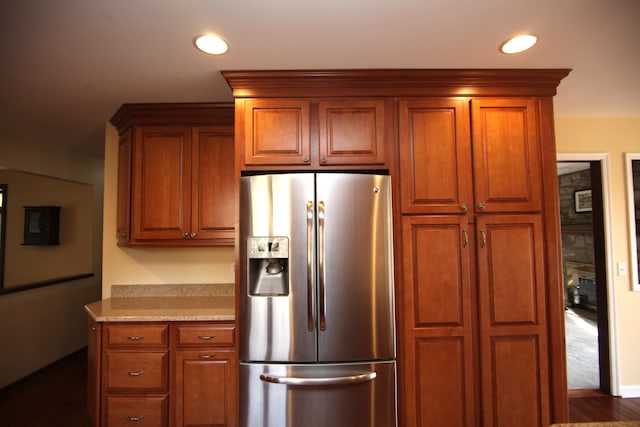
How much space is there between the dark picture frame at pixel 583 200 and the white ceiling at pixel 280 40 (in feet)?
12.1

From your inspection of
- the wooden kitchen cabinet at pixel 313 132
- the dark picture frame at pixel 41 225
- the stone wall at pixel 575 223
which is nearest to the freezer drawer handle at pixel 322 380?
the wooden kitchen cabinet at pixel 313 132

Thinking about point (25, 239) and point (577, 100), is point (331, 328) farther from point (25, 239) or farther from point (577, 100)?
point (25, 239)

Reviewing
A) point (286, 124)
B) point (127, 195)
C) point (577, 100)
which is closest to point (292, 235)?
point (286, 124)

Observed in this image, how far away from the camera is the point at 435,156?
1.77m

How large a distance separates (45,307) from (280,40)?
3764mm

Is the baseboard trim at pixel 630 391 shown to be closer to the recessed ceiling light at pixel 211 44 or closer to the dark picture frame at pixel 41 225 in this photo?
the recessed ceiling light at pixel 211 44

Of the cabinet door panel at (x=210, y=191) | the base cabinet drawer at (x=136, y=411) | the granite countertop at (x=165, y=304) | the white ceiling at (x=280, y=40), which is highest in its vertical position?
the white ceiling at (x=280, y=40)

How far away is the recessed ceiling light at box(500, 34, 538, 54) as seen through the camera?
1.48m

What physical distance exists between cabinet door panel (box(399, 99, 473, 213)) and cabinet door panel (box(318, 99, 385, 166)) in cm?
15

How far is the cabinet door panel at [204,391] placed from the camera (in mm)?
1865

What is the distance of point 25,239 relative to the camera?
310 cm

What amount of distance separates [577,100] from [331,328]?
2.58 m

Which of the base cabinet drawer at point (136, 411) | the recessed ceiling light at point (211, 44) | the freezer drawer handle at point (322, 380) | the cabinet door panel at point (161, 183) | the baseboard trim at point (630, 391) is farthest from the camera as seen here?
the baseboard trim at point (630, 391)

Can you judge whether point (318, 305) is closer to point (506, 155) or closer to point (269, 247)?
point (269, 247)
